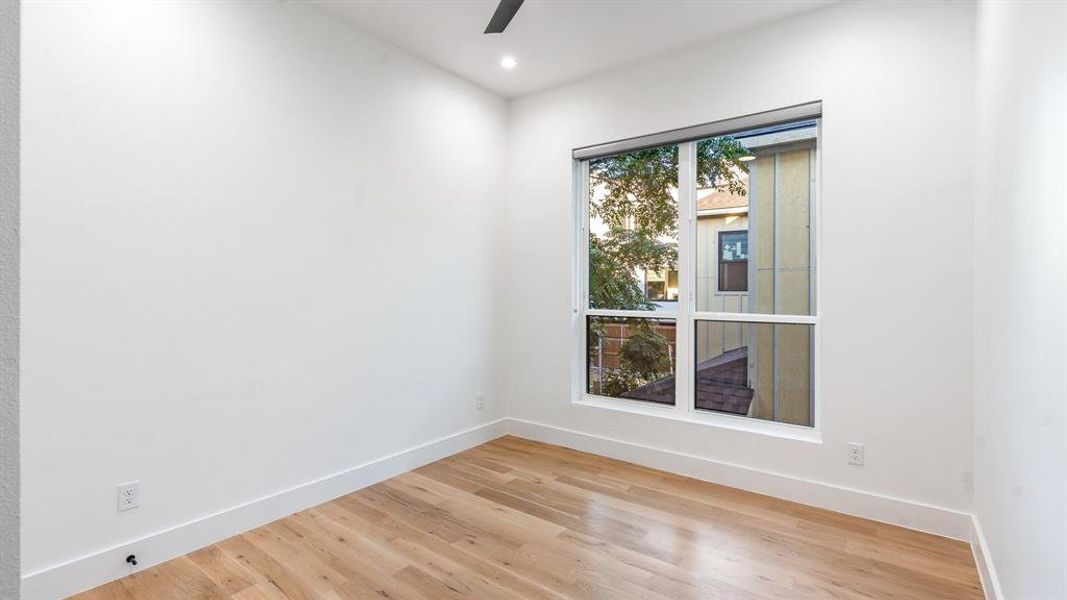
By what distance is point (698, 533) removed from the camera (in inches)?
99.9

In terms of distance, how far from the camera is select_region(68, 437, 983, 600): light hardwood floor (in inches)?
81.7

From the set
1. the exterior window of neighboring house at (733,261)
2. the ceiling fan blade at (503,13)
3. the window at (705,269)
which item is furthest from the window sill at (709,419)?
the ceiling fan blade at (503,13)

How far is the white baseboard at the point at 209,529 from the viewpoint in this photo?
2.00 m

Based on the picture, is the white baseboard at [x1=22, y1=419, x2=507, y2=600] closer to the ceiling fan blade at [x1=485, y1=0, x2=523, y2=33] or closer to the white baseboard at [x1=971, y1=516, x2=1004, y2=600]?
the ceiling fan blade at [x1=485, y1=0, x2=523, y2=33]

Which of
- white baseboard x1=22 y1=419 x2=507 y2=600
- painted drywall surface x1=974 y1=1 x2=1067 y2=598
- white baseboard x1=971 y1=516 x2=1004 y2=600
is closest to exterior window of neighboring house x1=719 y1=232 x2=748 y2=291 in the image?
painted drywall surface x1=974 y1=1 x2=1067 y2=598

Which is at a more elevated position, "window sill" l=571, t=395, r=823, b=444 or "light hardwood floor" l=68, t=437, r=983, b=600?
"window sill" l=571, t=395, r=823, b=444

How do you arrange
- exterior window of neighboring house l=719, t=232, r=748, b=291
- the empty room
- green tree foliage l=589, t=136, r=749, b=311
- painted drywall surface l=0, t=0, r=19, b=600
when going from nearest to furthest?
1. painted drywall surface l=0, t=0, r=19, b=600
2. the empty room
3. exterior window of neighboring house l=719, t=232, r=748, b=291
4. green tree foliage l=589, t=136, r=749, b=311

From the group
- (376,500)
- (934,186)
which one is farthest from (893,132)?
(376,500)

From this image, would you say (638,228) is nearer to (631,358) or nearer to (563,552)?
(631,358)

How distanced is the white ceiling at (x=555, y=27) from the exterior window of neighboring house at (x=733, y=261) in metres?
1.23

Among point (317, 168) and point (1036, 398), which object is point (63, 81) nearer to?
point (317, 168)

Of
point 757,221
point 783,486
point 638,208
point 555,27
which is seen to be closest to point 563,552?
point 783,486

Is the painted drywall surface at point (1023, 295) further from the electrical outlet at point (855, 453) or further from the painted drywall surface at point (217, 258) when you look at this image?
the painted drywall surface at point (217, 258)

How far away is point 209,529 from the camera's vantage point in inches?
95.5
